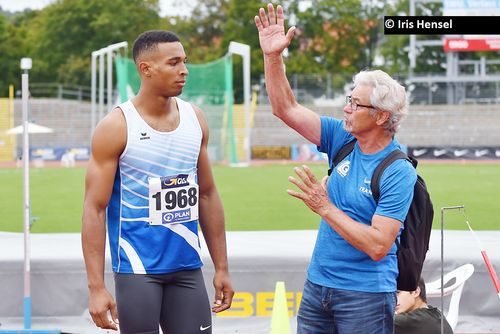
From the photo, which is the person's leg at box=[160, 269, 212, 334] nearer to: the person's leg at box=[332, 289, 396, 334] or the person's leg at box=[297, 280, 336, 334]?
the person's leg at box=[297, 280, 336, 334]

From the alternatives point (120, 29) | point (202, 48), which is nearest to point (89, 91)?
point (120, 29)

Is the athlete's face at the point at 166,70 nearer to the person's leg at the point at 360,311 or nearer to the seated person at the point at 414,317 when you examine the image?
the person's leg at the point at 360,311

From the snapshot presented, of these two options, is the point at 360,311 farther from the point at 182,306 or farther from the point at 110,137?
the point at 110,137

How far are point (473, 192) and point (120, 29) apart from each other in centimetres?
3823

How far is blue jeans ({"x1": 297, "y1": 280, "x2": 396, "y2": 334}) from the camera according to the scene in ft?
10.1

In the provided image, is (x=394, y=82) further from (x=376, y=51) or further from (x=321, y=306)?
(x=376, y=51)

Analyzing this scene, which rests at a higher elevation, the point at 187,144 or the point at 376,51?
the point at 376,51

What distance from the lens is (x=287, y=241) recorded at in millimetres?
6047

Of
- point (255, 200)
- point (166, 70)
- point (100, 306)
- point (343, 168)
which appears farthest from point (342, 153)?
point (255, 200)

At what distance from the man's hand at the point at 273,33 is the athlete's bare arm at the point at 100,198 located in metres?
0.68

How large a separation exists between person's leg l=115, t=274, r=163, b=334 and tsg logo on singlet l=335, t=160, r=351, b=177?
847mm

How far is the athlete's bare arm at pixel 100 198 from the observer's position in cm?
319

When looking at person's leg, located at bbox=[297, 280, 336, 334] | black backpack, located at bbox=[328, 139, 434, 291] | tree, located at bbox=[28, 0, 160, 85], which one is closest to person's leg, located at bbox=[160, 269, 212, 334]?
person's leg, located at bbox=[297, 280, 336, 334]

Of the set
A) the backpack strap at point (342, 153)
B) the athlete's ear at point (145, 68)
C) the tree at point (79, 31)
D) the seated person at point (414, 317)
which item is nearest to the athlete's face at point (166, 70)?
the athlete's ear at point (145, 68)
